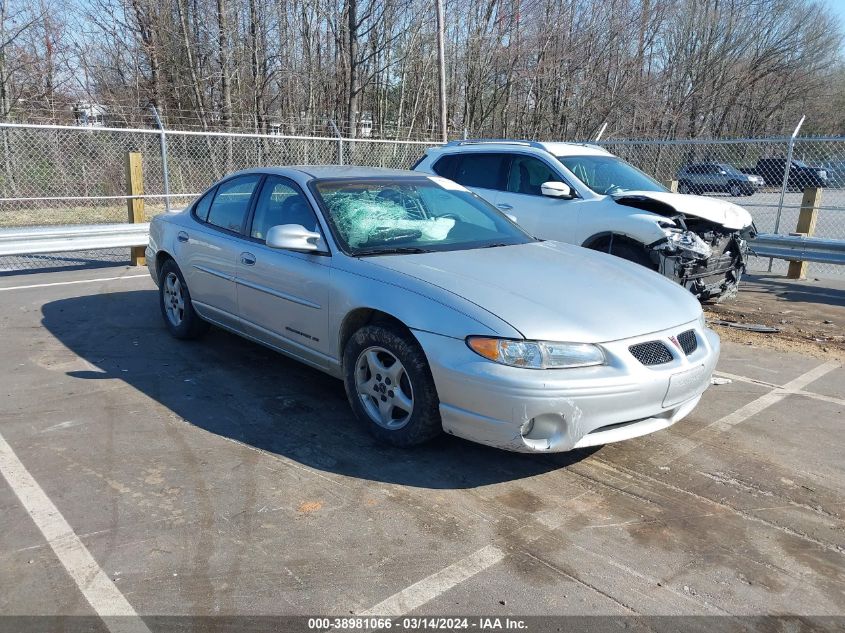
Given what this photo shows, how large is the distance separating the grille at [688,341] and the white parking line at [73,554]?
9.53ft

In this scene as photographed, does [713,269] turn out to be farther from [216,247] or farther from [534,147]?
[216,247]

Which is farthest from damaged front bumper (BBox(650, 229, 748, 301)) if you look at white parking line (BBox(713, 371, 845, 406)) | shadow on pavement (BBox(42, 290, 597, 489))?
shadow on pavement (BBox(42, 290, 597, 489))

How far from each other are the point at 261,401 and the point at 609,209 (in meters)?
4.39

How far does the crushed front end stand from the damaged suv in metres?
0.01

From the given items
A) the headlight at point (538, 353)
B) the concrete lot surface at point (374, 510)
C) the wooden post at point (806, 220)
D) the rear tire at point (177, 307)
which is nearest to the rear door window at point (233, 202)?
the rear tire at point (177, 307)

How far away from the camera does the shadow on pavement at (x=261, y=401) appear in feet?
12.3

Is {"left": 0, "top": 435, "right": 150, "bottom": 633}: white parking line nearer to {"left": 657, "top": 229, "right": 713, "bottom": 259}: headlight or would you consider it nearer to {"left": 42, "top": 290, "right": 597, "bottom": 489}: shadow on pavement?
{"left": 42, "top": 290, "right": 597, "bottom": 489}: shadow on pavement

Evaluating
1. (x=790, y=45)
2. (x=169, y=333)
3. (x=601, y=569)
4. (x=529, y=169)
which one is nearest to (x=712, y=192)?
(x=529, y=169)

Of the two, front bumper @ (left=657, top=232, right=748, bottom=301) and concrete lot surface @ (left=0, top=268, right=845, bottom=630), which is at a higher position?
front bumper @ (left=657, top=232, right=748, bottom=301)

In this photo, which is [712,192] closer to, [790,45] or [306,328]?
[306,328]

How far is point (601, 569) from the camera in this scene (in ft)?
9.43

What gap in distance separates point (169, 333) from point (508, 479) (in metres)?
3.98

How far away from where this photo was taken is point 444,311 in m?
3.51

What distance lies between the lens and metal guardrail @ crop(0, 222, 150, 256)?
8719mm
